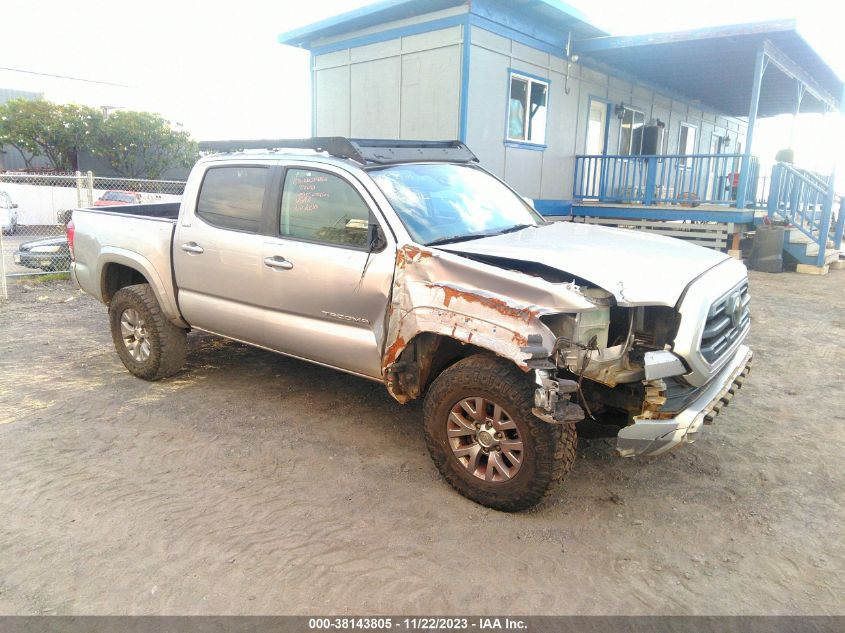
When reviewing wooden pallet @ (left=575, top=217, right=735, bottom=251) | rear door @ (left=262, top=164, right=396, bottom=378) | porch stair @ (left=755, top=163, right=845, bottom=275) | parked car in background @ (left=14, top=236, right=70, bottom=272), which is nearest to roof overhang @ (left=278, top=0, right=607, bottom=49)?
wooden pallet @ (left=575, top=217, right=735, bottom=251)

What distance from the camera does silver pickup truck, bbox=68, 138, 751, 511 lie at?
3.06m

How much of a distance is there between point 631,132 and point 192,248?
42.7 ft

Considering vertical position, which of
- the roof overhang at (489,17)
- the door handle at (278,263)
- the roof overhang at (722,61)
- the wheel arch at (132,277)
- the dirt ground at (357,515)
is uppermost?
the roof overhang at (489,17)

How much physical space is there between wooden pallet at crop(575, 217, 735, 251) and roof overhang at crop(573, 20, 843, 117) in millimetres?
3396

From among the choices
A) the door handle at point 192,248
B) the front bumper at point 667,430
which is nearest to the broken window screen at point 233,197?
the door handle at point 192,248

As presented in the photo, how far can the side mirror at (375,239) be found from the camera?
12.1ft

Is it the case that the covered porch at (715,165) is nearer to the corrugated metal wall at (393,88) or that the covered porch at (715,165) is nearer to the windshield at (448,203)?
the corrugated metal wall at (393,88)

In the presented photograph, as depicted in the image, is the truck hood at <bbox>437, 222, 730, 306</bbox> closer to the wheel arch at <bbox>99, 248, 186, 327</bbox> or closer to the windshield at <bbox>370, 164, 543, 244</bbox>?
the windshield at <bbox>370, 164, 543, 244</bbox>

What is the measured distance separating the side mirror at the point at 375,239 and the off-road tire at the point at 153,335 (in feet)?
7.65

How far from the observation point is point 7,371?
551cm

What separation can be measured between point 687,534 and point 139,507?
9.66ft

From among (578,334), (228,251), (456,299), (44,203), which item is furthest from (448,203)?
(44,203)

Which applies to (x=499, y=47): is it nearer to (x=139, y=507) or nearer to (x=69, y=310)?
(x=69, y=310)

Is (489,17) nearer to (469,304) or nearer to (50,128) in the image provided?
(469,304)
